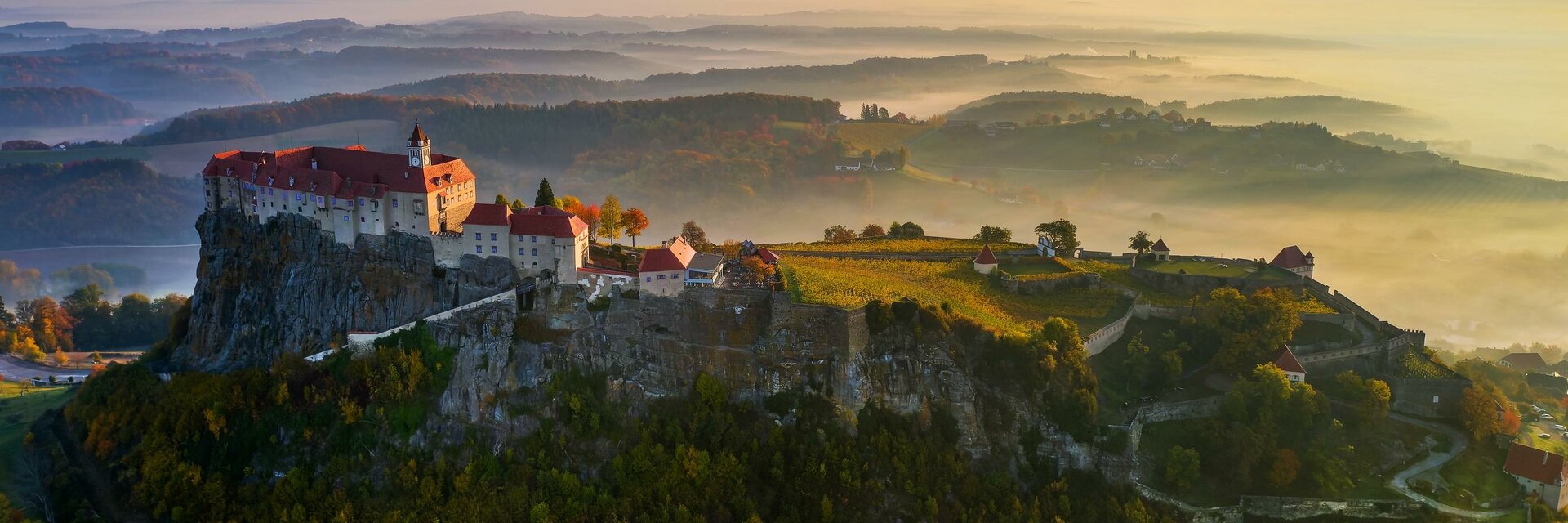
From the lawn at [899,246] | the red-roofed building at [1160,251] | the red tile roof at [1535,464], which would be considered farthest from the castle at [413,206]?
the red tile roof at [1535,464]

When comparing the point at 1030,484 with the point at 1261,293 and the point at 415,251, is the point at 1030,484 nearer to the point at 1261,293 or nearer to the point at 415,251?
the point at 1261,293

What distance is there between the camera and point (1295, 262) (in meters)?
61.3

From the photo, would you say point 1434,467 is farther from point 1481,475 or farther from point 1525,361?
point 1525,361

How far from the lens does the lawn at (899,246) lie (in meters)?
63.2

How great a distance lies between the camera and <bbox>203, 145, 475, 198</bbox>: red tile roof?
5141 centimetres

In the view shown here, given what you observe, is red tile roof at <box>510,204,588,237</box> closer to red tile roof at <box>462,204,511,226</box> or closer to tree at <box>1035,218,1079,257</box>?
red tile roof at <box>462,204,511,226</box>

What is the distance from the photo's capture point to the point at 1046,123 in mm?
156125

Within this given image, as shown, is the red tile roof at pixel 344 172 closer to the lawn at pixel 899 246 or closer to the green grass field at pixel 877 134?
the lawn at pixel 899 246

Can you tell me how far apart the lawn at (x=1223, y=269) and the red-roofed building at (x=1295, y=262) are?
0.34 meters

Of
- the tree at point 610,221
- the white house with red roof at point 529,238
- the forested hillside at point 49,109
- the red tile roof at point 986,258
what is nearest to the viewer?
the white house with red roof at point 529,238

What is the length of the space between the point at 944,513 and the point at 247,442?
30679mm

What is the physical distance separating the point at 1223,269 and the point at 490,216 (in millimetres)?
38980

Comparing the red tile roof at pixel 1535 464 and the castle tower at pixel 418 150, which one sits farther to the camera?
the castle tower at pixel 418 150

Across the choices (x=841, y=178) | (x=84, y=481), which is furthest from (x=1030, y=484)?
(x=841, y=178)
